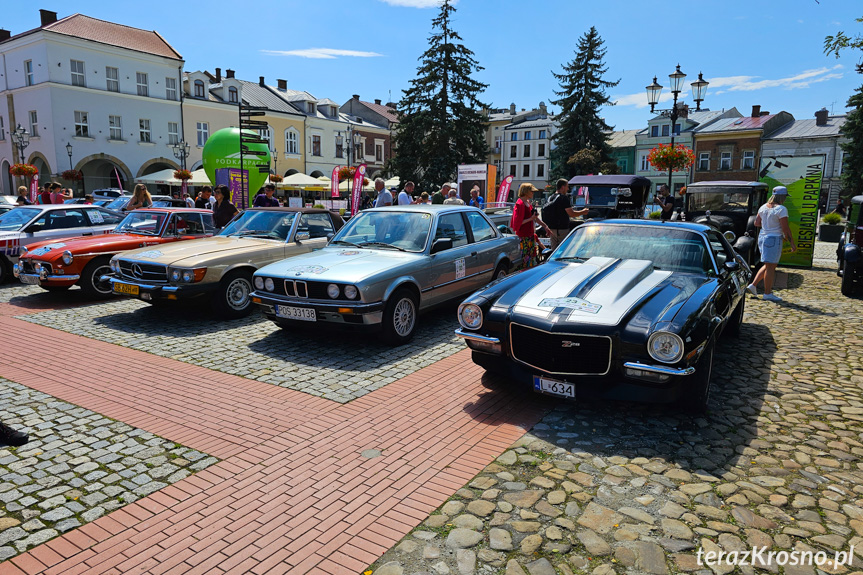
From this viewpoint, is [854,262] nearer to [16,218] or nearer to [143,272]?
[143,272]

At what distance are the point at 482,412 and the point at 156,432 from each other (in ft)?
8.84

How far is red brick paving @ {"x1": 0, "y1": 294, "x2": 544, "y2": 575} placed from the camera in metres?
2.94

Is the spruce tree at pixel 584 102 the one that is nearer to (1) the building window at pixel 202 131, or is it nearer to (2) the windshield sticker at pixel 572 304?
(1) the building window at pixel 202 131

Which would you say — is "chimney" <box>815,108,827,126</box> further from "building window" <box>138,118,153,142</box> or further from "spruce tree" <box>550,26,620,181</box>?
"building window" <box>138,118,153,142</box>

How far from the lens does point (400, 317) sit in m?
6.82

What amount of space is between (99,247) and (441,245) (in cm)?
621

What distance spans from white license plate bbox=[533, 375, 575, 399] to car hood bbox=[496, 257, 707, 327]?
51 cm

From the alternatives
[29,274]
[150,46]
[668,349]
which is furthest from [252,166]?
[150,46]

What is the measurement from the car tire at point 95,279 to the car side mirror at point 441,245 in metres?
5.83

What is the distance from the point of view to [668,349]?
4.13 m

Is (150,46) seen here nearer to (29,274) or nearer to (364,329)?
(29,274)

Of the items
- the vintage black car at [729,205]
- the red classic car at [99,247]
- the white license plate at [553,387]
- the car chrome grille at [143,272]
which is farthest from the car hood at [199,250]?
the vintage black car at [729,205]

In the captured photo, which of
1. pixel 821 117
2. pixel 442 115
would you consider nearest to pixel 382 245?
pixel 442 115

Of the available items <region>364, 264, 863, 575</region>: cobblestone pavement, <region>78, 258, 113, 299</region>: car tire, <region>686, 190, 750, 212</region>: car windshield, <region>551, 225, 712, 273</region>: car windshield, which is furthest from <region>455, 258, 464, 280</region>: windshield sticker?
<region>686, 190, 750, 212</region>: car windshield
